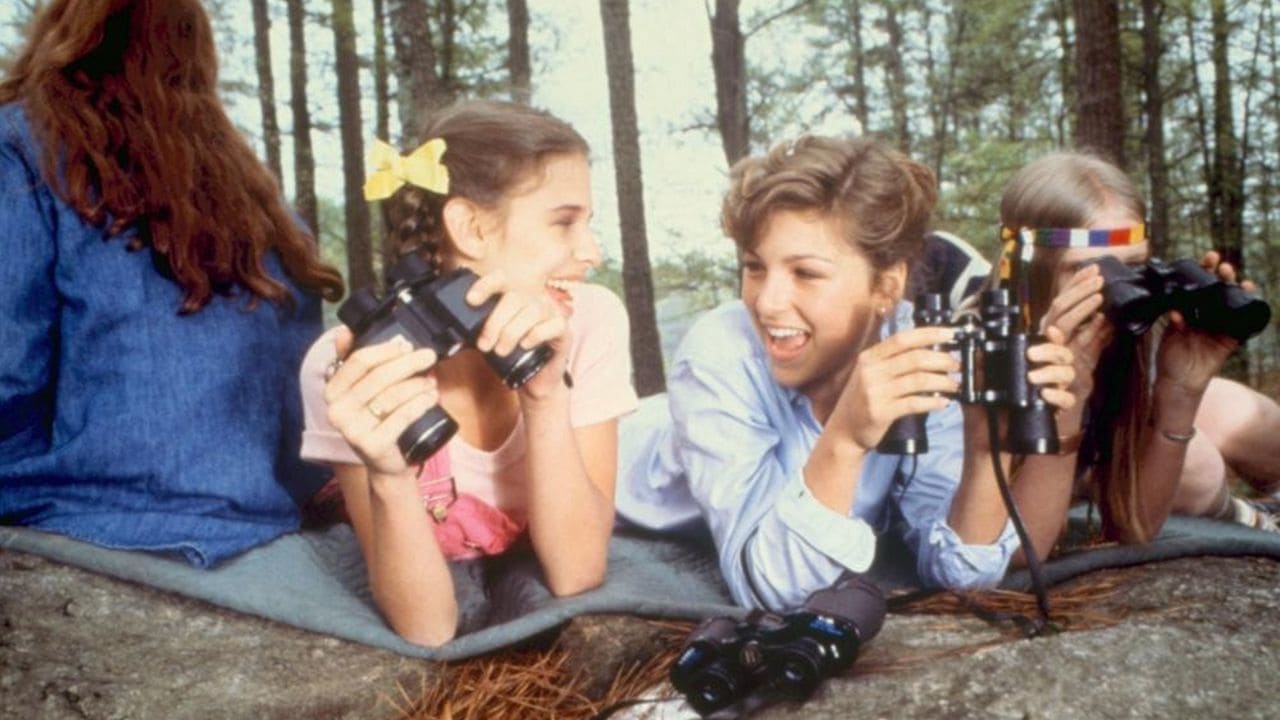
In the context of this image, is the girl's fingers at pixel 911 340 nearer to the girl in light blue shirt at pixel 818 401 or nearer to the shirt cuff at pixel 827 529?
the girl in light blue shirt at pixel 818 401

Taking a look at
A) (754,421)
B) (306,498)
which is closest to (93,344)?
(306,498)

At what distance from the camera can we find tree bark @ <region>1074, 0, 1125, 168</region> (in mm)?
4695

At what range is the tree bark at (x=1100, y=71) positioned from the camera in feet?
15.4

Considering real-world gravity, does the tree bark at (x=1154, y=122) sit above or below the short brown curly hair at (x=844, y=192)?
above

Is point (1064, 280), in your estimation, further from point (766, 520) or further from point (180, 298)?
point (180, 298)

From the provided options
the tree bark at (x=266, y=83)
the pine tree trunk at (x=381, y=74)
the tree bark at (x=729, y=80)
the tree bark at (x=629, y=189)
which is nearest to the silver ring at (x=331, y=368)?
the tree bark at (x=629, y=189)

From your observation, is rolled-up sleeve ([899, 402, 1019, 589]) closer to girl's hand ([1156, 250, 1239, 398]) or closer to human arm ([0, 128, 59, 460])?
girl's hand ([1156, 250, 1239, 398])

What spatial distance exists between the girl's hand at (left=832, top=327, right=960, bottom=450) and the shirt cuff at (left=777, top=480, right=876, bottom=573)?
196 mm

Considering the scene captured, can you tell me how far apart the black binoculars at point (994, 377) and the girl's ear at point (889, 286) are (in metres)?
0.40

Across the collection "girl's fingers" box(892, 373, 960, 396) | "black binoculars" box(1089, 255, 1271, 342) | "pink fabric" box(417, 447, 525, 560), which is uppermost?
"black binoculars" box(1089, 255, 1271, 342)

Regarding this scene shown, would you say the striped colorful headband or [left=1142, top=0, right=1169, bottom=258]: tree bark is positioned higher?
[left=1142, top=0, right=1169, bottom=258]: tree bark

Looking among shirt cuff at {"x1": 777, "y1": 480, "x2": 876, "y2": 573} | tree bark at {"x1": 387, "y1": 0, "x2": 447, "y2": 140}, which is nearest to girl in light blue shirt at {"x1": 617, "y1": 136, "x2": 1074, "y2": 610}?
shirt cuff at {"x1": 777, "y1": 480, "x2": 876, "y2": 573}

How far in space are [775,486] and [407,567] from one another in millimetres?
747

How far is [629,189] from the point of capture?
6.89 m
